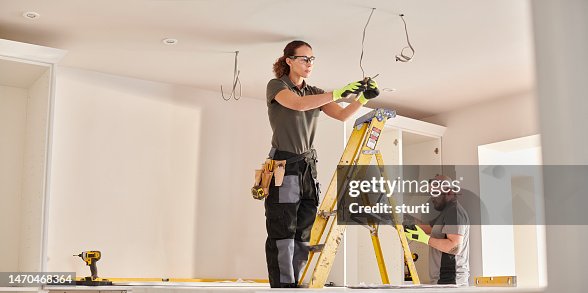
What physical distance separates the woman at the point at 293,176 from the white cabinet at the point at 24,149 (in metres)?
1.70

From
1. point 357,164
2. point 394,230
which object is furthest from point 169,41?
point 394,230

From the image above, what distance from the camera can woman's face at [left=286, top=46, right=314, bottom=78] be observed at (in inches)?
127

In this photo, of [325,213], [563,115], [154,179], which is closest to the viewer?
[563,115]

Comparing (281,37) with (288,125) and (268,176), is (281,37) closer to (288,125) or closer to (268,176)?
(288,125)

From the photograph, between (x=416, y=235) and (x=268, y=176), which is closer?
(x=268, y=176)

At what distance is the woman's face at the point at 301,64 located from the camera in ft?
10.6

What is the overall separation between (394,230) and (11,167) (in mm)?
3030

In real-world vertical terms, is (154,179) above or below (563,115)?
above

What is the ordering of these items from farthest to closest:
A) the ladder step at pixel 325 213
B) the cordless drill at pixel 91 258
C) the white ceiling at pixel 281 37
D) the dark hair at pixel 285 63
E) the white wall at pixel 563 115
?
the cordless drill at pixel 91 258 → the white ceiling at pixel 281 37 → the dark hair at pixel 285 63 → the ladder step at pixel 325 213 → the white wall at pixel 563 115

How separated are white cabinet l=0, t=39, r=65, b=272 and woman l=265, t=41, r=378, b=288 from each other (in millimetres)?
1697

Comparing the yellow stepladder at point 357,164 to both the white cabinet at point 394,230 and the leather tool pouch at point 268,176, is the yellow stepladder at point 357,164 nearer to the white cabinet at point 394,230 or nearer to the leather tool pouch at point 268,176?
the leather tool pouch at point 268,176

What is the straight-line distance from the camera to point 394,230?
5.45 metres

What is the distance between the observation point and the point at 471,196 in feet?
19.0

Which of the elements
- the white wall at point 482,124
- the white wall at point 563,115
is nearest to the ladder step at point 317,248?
the white wall at point 563,115
